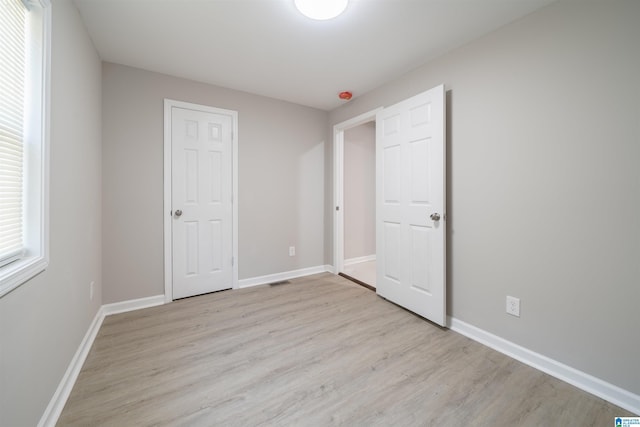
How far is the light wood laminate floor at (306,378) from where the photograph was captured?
130 cm

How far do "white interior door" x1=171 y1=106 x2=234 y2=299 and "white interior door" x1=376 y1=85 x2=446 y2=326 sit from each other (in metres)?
1.78

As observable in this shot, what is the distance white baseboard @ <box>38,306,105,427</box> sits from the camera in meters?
1.21

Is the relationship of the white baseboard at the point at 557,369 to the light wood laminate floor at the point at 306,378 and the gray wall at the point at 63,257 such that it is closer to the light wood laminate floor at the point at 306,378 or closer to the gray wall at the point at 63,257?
the light wood laminate floor at the point at 306,378

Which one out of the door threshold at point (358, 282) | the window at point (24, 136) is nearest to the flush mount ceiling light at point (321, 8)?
the window at point (24, 136)

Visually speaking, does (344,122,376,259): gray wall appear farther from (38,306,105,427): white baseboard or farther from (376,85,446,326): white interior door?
(38,306,105,427): white baseboard

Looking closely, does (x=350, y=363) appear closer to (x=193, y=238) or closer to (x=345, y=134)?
(x=193, y=238)

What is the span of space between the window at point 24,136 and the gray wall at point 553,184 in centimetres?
267

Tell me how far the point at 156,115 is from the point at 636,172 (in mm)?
3686

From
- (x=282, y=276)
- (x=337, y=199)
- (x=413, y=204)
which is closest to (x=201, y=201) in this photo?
(x=282, y=276)

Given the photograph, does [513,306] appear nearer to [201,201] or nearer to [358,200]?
[358,200]

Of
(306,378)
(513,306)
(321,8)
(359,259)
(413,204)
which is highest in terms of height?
(321,8)

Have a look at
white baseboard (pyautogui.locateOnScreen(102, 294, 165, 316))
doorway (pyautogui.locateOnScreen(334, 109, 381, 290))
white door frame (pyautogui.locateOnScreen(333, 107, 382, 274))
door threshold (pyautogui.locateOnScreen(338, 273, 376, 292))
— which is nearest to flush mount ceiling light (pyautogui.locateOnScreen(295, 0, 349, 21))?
white door frame (pyautogui.locateOnScreen(333, 107, 382, 274))

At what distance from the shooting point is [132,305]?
8.27ft

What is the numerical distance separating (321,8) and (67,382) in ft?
8.84
